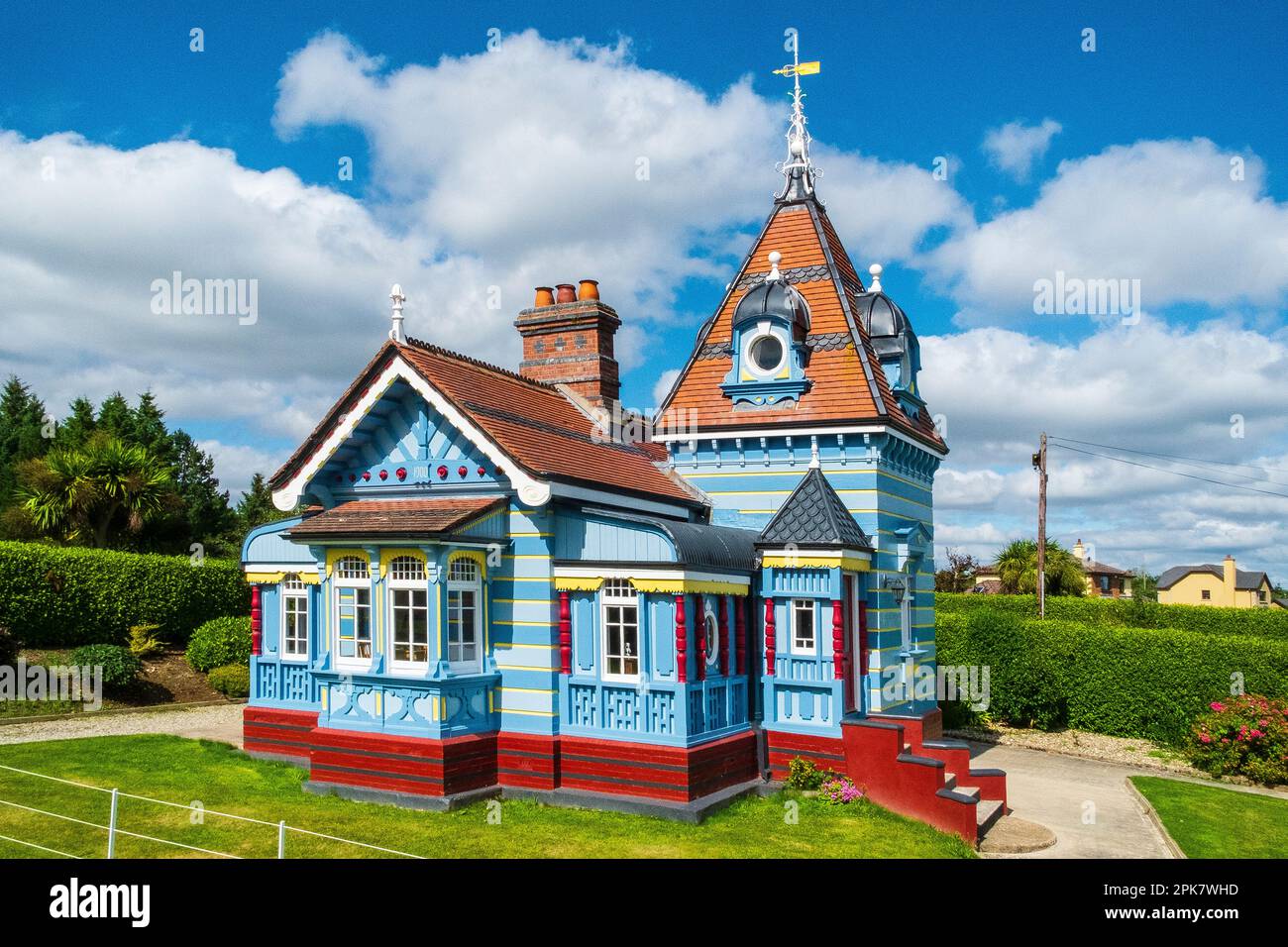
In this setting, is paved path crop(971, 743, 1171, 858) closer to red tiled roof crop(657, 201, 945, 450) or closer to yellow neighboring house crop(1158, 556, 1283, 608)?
red tiled roof crop(657, 201, 945, 450)

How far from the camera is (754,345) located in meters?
16.8

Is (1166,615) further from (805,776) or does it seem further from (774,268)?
(805,776)

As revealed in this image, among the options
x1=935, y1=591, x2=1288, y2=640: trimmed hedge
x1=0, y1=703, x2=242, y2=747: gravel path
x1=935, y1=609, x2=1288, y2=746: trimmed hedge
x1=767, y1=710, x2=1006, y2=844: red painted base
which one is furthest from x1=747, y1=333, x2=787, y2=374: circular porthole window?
Result: x1=935, y1=591, x2=1288, y2=640: trimmed hedge

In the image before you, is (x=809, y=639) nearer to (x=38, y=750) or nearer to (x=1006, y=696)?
(x=1006, y=696)

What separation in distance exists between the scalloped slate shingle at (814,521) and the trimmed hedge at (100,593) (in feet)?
58.8

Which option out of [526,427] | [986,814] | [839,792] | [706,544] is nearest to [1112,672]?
[986,814]

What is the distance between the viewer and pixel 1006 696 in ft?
75.9

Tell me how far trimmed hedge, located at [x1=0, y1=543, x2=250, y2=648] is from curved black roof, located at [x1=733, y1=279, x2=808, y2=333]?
17.7 m

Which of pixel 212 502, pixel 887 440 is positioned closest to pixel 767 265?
pixel 887 440

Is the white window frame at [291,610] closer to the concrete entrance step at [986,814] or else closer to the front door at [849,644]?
the front door at [849,644]

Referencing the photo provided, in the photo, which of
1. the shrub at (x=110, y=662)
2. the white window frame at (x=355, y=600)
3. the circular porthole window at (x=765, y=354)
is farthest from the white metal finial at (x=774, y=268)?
the shrub at (x=110, y=662)

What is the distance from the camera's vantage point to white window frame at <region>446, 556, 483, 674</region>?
44.6 ft

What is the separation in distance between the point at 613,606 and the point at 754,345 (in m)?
5.51
